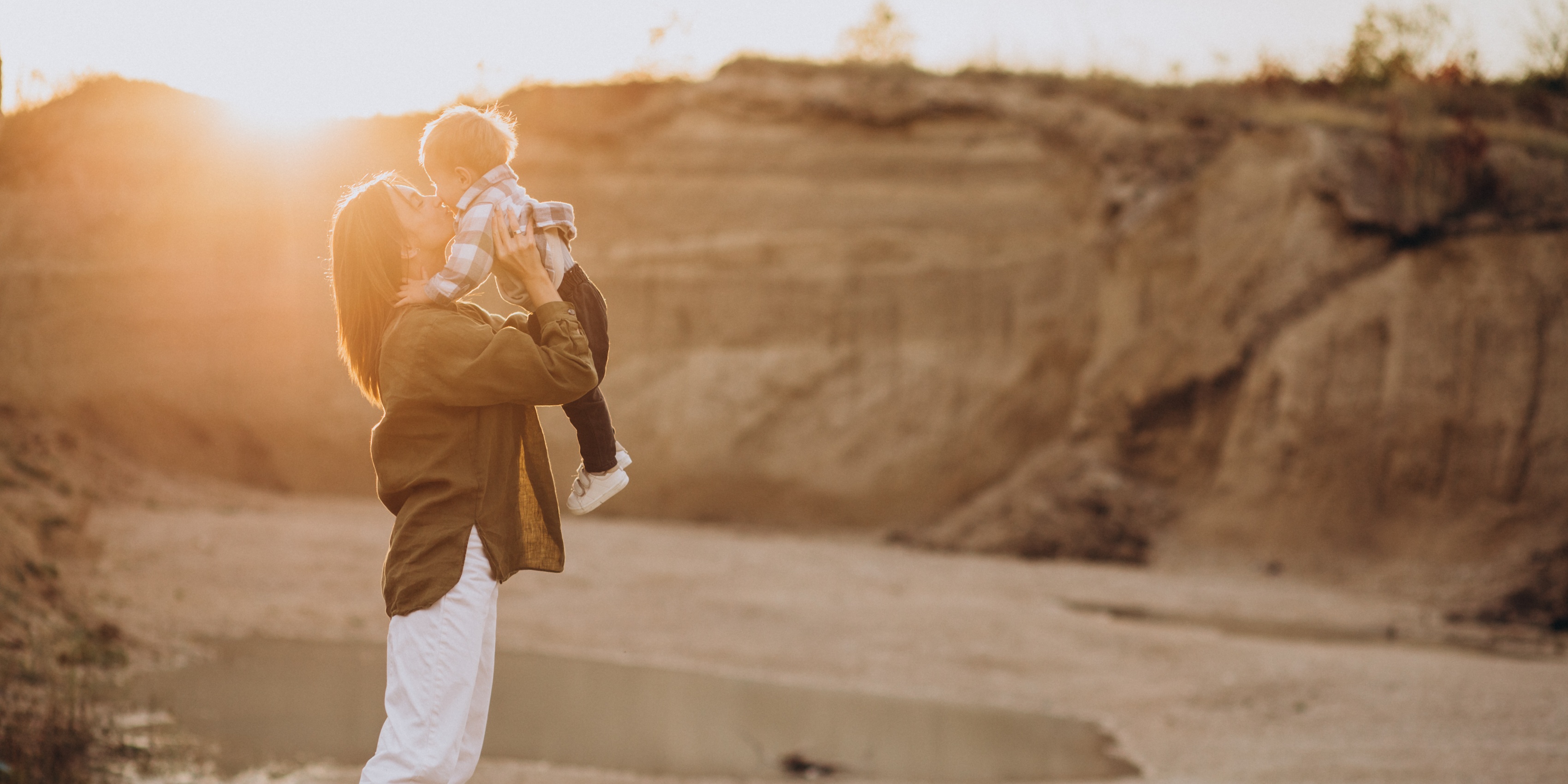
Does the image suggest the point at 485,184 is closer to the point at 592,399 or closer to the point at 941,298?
the point at 592,399

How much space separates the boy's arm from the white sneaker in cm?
48

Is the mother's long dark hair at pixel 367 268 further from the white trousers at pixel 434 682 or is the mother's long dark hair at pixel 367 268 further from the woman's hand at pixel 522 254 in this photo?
the white trousers at pixel 434 682

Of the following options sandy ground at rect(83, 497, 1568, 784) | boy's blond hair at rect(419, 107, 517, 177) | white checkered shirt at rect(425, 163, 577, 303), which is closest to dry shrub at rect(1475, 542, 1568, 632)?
sandy ground at rect(83, 497, 1568, 784)

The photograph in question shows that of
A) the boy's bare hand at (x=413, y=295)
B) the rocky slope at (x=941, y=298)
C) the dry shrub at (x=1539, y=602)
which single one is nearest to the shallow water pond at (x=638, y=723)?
the boy's bare hand at (x=413, y=295)

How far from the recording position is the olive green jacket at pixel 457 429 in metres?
2.73

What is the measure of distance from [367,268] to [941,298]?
14978mm

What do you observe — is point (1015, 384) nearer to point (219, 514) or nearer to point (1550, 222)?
point (1550, 222)

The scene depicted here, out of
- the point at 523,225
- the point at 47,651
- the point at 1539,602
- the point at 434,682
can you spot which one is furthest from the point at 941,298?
the point at 434,682

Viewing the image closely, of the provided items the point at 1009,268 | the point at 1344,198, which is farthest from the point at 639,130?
the point at 1344,198

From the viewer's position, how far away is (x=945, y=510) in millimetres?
16828

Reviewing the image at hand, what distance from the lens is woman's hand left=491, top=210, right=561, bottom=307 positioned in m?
2.88

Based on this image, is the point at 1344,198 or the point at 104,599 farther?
the point at 1344,198

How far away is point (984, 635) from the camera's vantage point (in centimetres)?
970

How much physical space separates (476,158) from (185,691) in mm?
4791
